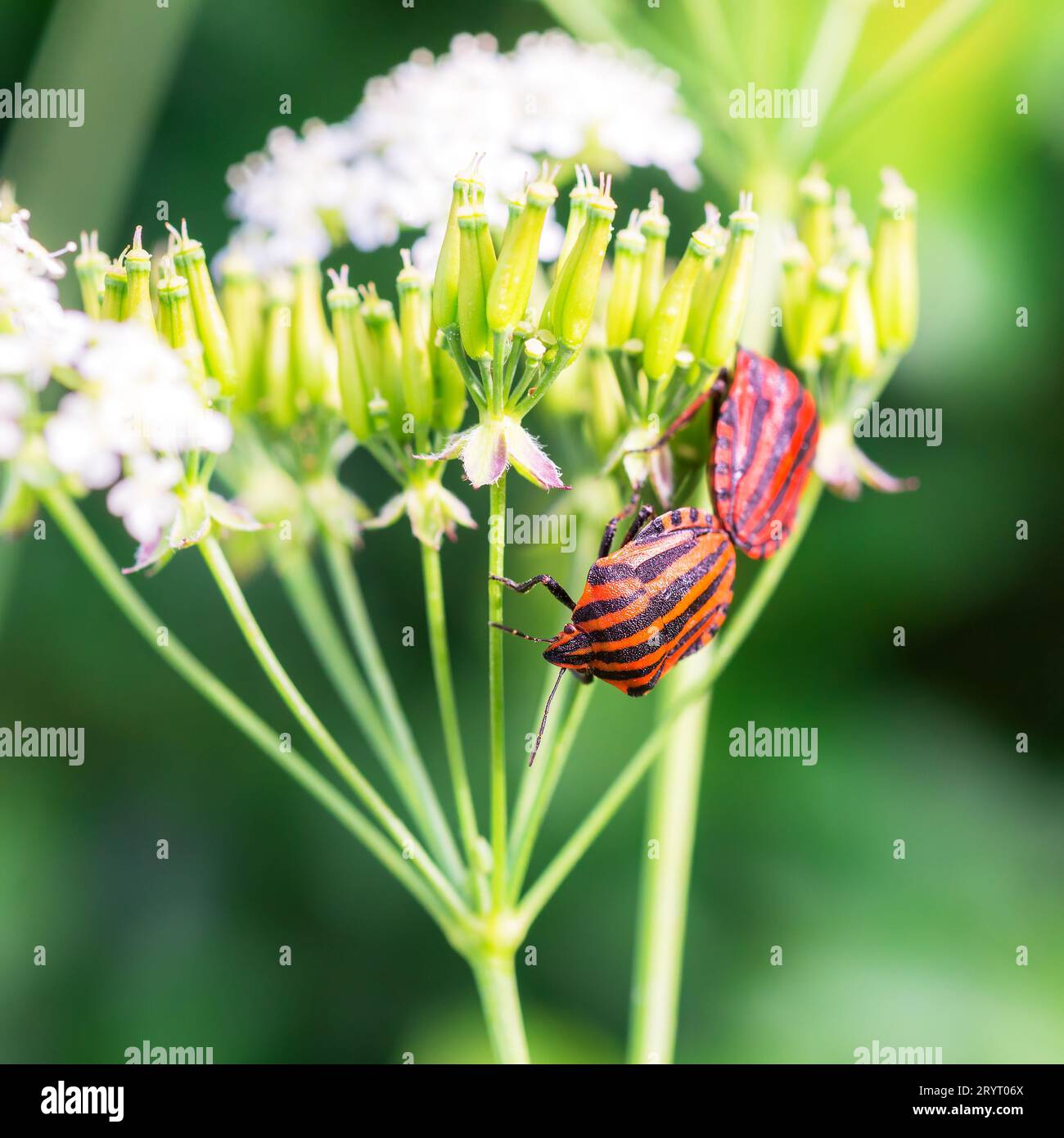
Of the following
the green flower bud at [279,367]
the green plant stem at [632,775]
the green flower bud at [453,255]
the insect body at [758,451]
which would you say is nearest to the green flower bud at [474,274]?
the green flower bud at [453,255]

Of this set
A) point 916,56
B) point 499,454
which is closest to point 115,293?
point 499,454

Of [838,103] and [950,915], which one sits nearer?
[950,915]

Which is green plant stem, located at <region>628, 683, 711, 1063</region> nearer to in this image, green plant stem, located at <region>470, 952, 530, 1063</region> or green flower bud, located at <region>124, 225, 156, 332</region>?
green plant stem, located at <region>470, 952, 530, 1063</region>

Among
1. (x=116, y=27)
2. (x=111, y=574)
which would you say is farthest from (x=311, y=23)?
(x=111, y=574)

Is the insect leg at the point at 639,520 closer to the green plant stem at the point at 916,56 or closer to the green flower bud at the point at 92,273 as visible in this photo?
the green flower bud at the point at 92,273
